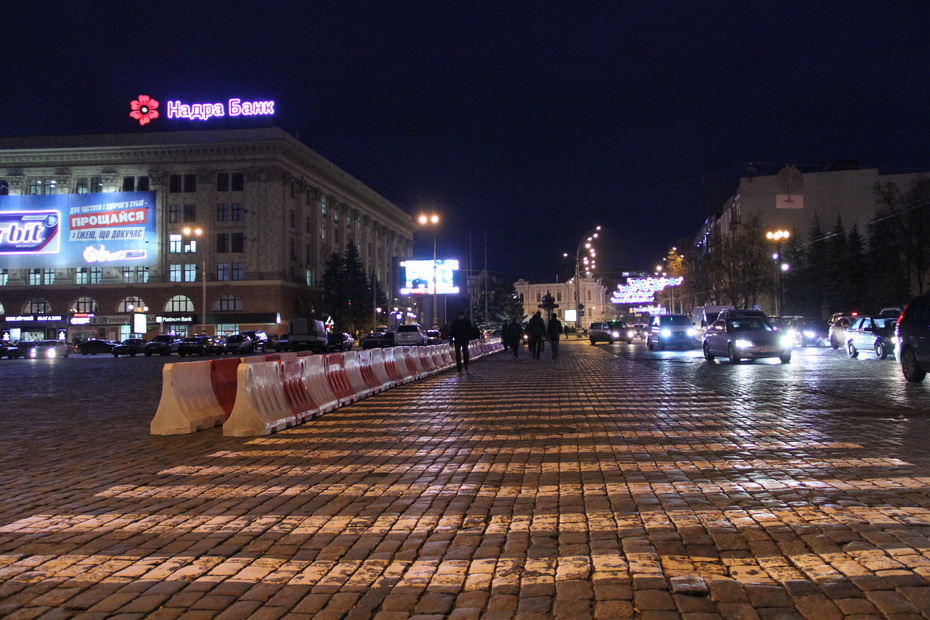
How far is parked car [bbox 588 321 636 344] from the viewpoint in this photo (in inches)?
2376

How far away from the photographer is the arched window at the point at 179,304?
3110 inches

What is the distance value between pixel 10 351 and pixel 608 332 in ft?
136

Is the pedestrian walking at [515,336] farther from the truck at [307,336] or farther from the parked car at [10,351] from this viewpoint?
the parked car at [10,351]

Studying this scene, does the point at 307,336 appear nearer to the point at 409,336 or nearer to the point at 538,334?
the point at 409,336

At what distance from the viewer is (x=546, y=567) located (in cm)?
472

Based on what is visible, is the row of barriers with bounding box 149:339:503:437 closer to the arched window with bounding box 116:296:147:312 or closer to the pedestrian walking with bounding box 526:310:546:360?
the pedestrian walking with bounding box 526:310:546:360

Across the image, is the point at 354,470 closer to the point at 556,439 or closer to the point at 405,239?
the point at 556,439

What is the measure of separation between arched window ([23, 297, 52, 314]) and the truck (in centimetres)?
3617

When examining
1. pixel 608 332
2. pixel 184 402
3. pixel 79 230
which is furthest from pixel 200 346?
pixel 184 402

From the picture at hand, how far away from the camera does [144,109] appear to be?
259ft

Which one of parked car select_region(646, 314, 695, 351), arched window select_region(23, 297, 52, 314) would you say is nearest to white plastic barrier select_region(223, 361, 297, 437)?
parked car select_region(646, 314, 695, 351)

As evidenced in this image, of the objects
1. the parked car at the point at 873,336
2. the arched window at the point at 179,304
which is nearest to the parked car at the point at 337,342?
the arched window at the point at 179,304

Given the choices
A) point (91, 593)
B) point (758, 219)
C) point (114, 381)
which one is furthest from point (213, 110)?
point (91, 593)

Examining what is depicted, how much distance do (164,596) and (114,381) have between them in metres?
22.6
